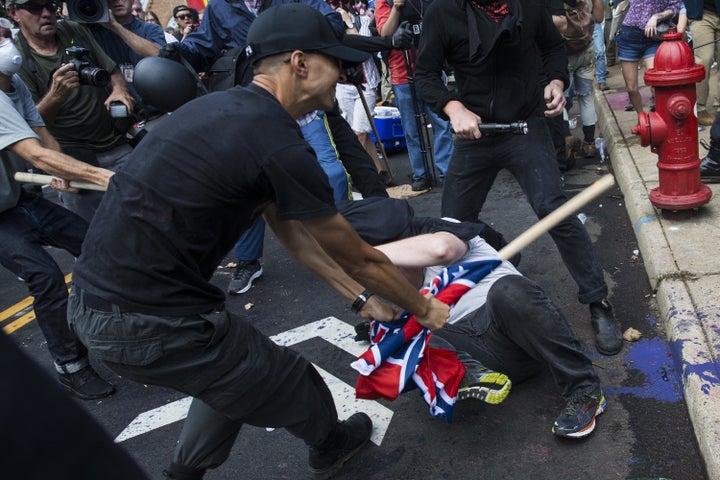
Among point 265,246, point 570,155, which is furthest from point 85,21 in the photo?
point 570,155

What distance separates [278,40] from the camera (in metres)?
1.98

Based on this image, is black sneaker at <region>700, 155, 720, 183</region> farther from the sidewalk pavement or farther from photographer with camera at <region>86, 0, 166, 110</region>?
photographer with camera at <region>86, 0, 166, 110</region>

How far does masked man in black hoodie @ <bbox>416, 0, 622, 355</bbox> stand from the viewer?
10.4ft

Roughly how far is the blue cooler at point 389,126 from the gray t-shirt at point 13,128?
4530 millimetres

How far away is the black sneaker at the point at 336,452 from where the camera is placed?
8.57 feet

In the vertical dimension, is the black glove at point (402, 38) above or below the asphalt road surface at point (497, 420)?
above

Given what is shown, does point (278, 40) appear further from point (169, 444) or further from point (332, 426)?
point (169, 444)

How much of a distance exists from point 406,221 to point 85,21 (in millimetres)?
2934

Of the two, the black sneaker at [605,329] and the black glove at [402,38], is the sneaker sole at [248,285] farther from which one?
the black sneaker at [605,329]

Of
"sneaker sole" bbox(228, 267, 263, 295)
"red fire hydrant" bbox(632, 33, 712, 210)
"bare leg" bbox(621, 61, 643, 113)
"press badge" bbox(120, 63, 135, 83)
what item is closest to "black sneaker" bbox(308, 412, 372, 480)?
"sneaker sole" bbox(228, 267, 263, 295)

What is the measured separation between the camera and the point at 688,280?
3266 mm

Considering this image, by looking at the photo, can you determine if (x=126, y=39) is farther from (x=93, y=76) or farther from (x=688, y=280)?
(x=688, y=280)

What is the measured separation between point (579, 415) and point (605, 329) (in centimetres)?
70

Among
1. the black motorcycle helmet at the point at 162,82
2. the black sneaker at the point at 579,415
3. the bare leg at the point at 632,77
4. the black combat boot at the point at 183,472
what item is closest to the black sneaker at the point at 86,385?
the black combat boot at the point at 183,472
